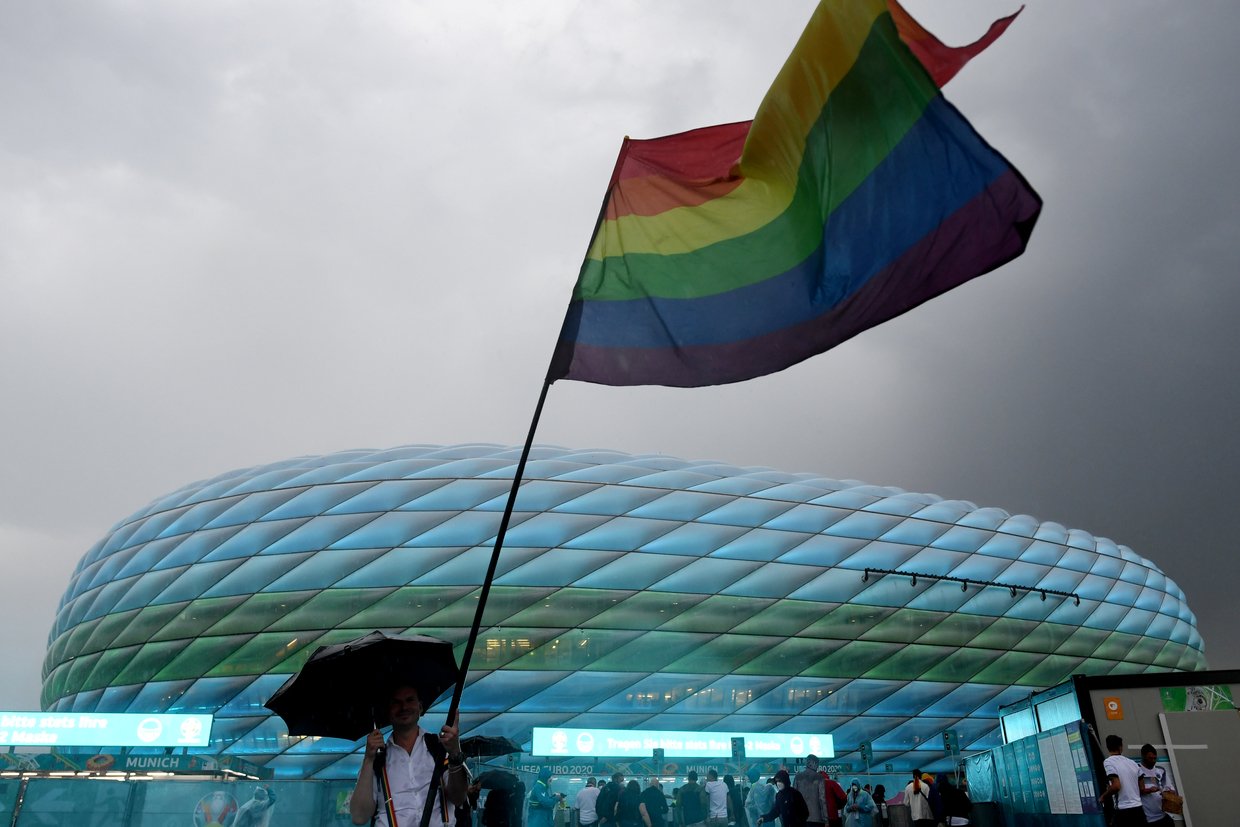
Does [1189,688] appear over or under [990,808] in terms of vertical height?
over

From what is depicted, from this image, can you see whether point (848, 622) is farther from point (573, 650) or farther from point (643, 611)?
point (573, 650)

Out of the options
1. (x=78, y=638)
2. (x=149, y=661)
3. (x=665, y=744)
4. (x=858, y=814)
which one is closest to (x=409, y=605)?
(x=665, y=744)

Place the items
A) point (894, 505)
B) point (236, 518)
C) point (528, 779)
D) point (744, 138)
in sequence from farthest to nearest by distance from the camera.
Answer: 1. point (894, 505)
2. point (236, 518)
3. point (528, 779)
4. point (744, 138)

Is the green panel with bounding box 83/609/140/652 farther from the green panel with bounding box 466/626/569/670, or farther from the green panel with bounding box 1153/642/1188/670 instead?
the green panel with bounding box 1153/642/1188/670

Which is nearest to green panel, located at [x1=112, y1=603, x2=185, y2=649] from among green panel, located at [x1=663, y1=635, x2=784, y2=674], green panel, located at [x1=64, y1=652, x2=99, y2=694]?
green panel, located at [x1=64, y1=652, x2=99, y2=694]

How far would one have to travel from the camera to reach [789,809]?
1184 centimetres

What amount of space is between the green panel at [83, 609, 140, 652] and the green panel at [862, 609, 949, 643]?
20814 mm

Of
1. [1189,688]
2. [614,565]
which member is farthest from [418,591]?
[1189,688]

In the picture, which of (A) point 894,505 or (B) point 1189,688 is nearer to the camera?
(B) point 1189,688

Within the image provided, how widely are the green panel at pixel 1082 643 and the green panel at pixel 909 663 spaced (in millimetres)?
5126

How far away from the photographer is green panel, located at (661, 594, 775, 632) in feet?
77.5

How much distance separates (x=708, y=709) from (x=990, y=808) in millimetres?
9527

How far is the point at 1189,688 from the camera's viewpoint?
34.4ft

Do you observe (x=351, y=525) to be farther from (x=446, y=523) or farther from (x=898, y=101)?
(x=898, y=101)
